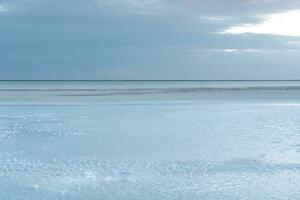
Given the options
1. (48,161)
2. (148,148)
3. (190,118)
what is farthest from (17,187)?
(190,118)

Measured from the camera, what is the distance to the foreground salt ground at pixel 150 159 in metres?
7.69

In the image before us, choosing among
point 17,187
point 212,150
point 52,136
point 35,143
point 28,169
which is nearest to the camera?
point 17,187

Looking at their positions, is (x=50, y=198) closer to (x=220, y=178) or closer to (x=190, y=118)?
(x=220, y=178)

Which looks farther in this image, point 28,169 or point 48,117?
point 48,117

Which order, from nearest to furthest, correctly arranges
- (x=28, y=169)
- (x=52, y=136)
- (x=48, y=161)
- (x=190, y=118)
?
(x=28, y=169)
(x=48, y=161)
(x=52, y=136)
(x=190, y=118)

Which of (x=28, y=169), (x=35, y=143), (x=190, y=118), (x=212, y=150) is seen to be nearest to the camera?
(x=28, y=169)

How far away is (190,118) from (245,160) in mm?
7819

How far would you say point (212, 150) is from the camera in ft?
36.3

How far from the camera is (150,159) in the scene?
1008 centimetres

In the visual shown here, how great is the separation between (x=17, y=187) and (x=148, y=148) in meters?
3.94

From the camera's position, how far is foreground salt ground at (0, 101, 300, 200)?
7688 millimetres

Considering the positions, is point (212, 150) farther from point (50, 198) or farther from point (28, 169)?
point (50, 198)

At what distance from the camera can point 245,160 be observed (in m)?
9.99

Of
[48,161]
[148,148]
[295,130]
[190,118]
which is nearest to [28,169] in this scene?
[48,161]
